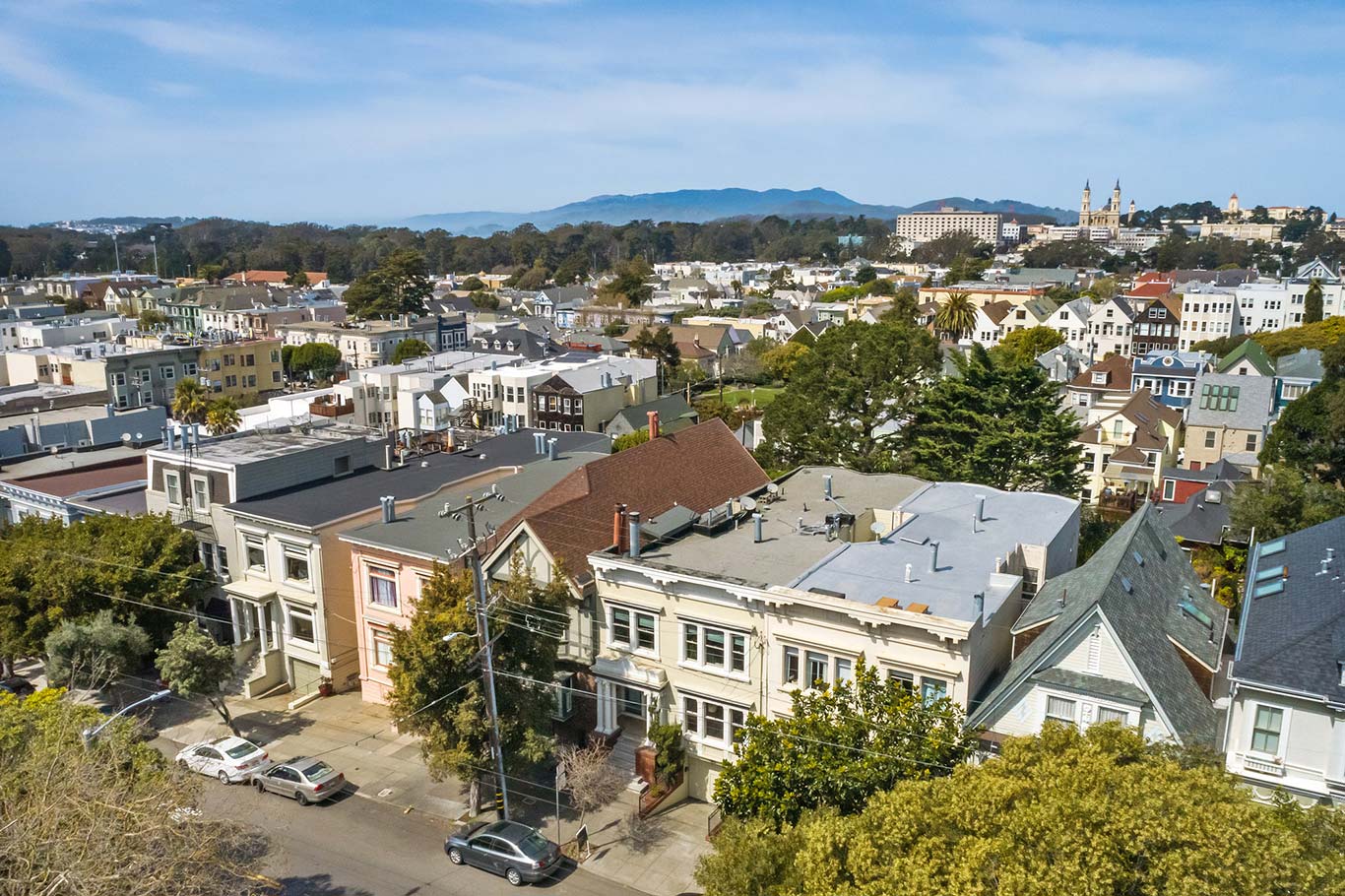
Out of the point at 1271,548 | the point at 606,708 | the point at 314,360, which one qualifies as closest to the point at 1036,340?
the point at 314,360

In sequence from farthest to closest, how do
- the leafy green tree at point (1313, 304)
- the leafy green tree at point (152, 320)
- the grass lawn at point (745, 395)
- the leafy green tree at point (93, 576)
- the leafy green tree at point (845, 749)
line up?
1. the leafy green tree at point (1313, 304)
2. the leafy green tree at point (152, 320)
3. the grass lawn at point (745, 395)
4. the leafy green tree at point (93, 576)
5. the leafy green tree at point (845, 749)

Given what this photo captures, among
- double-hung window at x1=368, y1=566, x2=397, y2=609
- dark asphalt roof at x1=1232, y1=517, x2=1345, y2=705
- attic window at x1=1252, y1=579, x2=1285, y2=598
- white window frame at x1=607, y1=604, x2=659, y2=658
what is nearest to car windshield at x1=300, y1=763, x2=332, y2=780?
double-hung window at x1=368, y1=566, x2=397, y2=609

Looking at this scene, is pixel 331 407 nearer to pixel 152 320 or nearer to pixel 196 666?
pixel 196 666

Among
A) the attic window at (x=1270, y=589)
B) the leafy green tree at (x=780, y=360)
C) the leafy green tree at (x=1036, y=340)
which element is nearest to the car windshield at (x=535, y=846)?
the attic window at (x=1270, y=589)

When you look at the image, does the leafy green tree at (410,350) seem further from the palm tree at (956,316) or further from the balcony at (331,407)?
the palm tree at (956,316)

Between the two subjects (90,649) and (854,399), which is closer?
(90,649)

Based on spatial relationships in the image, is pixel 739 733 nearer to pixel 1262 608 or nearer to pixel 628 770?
pixel 628 770

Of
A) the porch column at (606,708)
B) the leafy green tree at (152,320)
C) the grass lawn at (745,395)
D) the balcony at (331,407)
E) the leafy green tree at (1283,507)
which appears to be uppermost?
the leafy green tree at (152,320)

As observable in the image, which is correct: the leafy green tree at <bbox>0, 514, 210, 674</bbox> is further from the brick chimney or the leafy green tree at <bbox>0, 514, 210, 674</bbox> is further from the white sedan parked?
the brick chimney
